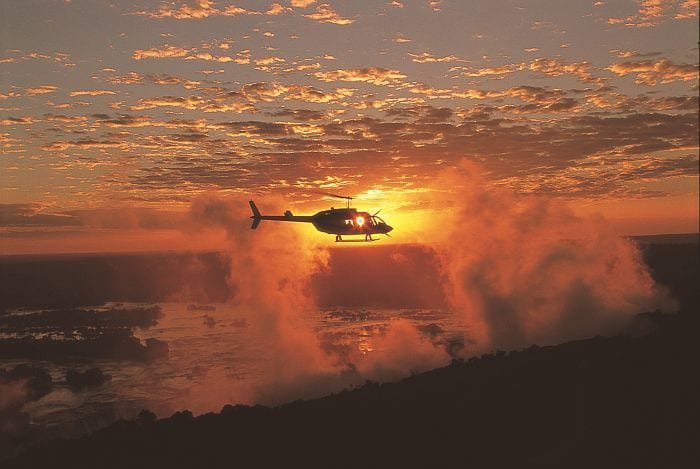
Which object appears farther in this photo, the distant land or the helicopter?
the helicopter

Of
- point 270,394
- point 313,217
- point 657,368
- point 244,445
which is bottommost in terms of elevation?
point 270,394

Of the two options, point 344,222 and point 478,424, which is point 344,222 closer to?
point 344,222

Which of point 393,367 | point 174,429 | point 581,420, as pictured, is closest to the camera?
point 581,420

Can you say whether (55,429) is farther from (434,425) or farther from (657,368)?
(657,368)

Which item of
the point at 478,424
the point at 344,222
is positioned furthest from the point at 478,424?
the point at 344,222

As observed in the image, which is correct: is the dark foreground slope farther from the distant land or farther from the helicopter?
the helicopter

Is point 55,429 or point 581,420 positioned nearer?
point 581,420

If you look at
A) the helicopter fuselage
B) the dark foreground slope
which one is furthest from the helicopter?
the dark foreground slope

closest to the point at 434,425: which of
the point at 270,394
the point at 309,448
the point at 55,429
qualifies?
the point at 309,448

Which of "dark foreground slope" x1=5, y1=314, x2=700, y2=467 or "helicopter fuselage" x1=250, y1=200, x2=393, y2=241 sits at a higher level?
"helicopter fuselage" x1=250, y1=200, x2=393, y2=241
